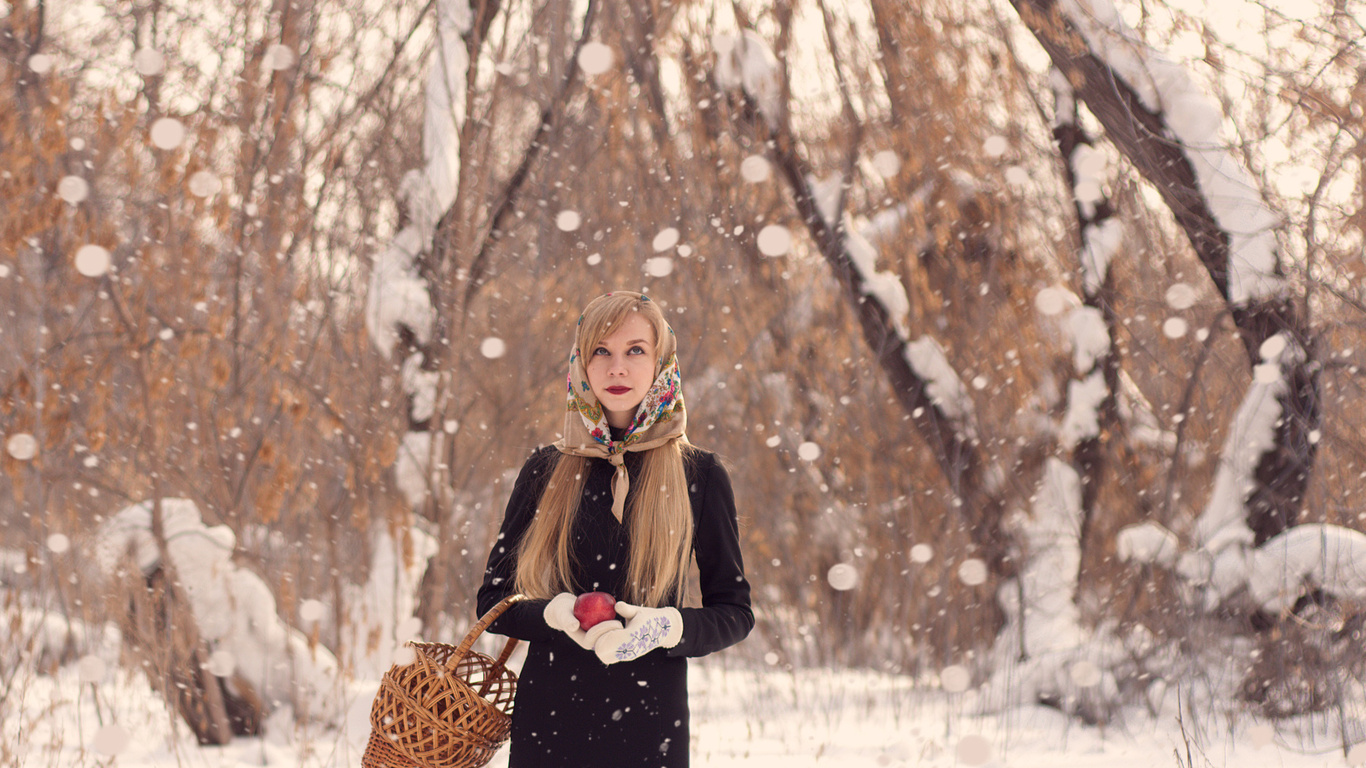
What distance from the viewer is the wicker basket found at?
1531 millimetres

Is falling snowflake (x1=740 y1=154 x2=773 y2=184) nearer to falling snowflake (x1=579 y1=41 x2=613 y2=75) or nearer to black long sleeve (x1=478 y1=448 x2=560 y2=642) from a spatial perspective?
falling snowflake (x1=579 y1=41 x2=613 y2=75)

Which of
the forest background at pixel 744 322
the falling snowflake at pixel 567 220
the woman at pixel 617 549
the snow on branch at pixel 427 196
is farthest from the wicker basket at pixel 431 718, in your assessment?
the falling snowflake at pixel 567 220

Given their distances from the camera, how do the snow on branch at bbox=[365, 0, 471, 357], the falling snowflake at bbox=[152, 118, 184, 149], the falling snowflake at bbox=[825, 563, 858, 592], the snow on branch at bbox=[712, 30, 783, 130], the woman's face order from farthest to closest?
the falling snowflake at bbox=[825, 563, 858, 592] < the snow on branch at bbox=[712, 30, 783, 130] < the snow on branch at bbox=[365, 0, 471, 357] < the falling snowflake at bbox=[152, 118, 184, 149] < the woman's face

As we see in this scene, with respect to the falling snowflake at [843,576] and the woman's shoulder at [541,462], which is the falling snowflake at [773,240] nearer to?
the falling snowflake at [843,576]

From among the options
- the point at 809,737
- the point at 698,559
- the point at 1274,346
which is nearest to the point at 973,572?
the point at 809,737

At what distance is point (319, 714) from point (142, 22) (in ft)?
10.4

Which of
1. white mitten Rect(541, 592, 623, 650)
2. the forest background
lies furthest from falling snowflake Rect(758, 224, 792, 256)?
white mitten Rect(541, 592, 623, 650)

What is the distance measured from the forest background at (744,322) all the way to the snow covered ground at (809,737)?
0.60ft

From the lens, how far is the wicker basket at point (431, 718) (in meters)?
1.53

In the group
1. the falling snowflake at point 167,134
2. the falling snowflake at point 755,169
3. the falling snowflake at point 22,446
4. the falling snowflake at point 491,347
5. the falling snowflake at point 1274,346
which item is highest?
the falling snowflake at point 755,169

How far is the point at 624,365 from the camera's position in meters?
1.74

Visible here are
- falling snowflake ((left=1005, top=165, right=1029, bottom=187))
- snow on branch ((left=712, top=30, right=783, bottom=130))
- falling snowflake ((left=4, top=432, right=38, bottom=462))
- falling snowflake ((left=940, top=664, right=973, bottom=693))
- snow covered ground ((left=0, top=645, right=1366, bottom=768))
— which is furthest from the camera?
snow on branch ((left=712, top=30, right=783, bottom=130))

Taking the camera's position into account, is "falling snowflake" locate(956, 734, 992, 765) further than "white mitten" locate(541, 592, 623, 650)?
Yes

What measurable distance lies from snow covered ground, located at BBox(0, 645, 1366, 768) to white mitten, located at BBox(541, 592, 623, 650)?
2415mm
